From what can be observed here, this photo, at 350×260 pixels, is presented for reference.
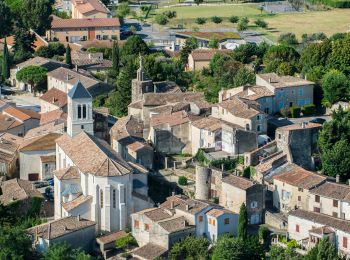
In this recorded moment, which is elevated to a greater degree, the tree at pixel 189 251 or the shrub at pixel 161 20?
the shrub at pixel 161 20

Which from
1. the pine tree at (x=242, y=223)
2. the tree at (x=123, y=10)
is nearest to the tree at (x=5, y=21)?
the tree at (x=123, y=10)

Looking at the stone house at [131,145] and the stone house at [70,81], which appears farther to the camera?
the stone house at [70,81]

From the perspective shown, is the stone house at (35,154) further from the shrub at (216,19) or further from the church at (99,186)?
the shrub at (216,19)

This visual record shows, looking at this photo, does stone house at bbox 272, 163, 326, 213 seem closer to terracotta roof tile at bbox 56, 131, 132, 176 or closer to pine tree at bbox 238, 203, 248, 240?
pine tree at bbox 238, 203, 248, 240

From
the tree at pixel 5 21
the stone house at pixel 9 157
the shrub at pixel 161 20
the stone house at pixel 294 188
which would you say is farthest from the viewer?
the shrub at pixel 161 20

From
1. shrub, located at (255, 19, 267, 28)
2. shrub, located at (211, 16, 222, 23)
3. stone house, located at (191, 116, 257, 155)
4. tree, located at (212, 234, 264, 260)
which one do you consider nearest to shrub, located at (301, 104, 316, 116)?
stone house, located at (191, 116, 257, 155)

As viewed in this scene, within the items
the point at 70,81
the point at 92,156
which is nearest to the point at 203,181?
the point at 92,156

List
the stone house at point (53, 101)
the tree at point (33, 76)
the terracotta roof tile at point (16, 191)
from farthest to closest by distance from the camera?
the tree at point (33, 76) → the stone house at point (53, 101) → the terracotta roof tile at point (16, 191)

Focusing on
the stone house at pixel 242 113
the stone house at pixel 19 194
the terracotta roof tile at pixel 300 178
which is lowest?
the stone house at pixel 19 194
